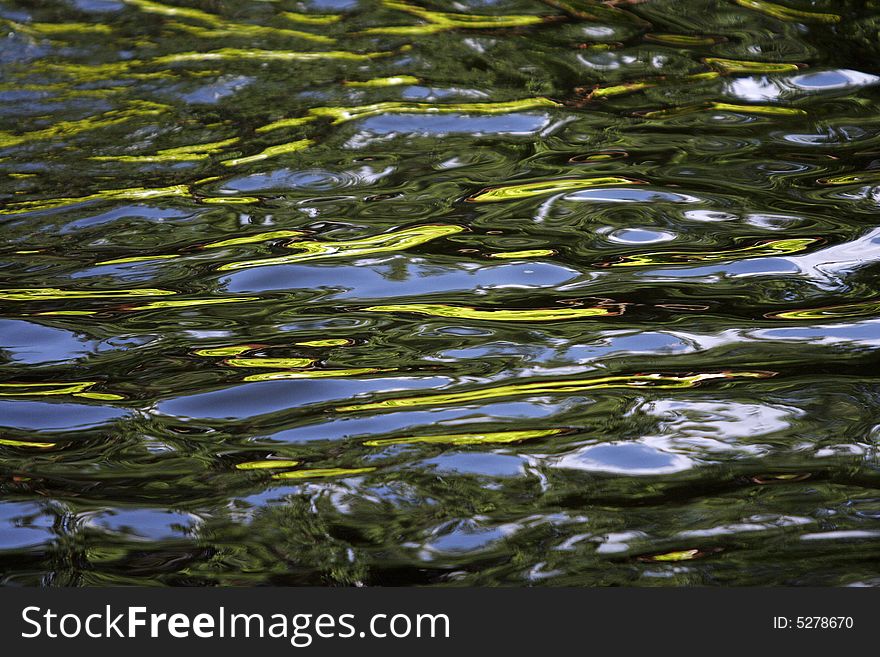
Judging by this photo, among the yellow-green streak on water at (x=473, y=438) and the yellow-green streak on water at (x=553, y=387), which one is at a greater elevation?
the yellow-green streak on water at (x=553, y=387)

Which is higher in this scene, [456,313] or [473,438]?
[456,313]

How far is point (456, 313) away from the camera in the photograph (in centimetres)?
201

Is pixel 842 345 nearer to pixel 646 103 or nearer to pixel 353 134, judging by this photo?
pixel 646 103

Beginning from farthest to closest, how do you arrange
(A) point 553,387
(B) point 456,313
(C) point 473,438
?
1. (B) point 456,313
2. (A) point 553,387
3. (C) point 473,438

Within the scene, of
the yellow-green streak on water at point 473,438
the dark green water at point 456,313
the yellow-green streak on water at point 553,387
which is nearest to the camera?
the dark green water at point 456,313

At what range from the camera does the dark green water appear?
144 centimetres

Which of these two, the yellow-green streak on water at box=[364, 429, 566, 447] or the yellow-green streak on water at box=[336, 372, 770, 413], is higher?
the yellow-green streak on water at box=[336, 372, 770, 413]

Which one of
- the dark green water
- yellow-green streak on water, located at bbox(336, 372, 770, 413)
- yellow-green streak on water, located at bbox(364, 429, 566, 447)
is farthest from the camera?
yellow-green streak on water, located at bbox(336, 372, 770, 413)

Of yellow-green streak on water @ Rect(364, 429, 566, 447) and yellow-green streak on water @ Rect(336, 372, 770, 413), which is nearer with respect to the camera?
yellow-green streak on water @ Rect(364, 429, 566, 447)

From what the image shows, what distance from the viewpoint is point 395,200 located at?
257 cm

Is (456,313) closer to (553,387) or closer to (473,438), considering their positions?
(553,387)

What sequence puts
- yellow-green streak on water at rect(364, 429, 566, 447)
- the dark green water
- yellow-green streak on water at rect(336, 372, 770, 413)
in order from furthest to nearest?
yellow-green streak on water at rect(336, 372, 770, 413), yellow-green streak on water at rect(364, 429, 566, 447), the dark green water

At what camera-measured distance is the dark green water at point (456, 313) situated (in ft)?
4.74

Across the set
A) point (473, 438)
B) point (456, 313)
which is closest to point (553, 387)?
point (473, 438)
